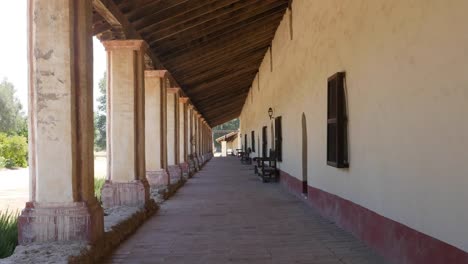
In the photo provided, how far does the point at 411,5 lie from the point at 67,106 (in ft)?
11.7

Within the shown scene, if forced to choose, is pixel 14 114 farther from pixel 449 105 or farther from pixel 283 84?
pixel 449 105

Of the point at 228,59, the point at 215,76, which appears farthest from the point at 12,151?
the point at 228,59

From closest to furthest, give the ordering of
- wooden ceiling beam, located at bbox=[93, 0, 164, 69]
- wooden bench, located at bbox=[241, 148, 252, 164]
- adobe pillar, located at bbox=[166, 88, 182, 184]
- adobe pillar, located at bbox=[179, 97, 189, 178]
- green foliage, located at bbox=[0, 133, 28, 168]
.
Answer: wooden ceiling beam, located at bbox=[93, 0, 164, 69]
adobe pillar, located at bbox=[166, 88, 182, 184]
adobe pillar, located at bbox=[179, 97, 189, 178]
wooden bench, located at bbox=[241, 148, 252, 164]
green foliage, located at bbox=[0, 133, 28, 168]

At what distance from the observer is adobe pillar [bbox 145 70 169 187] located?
1177cm

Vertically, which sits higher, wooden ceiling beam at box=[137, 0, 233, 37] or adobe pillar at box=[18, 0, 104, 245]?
wooden ceiling beam at box=[137, 0, 233, 37]

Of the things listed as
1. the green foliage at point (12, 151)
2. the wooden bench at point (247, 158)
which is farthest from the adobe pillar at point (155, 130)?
the green foliage at point (12, 151)

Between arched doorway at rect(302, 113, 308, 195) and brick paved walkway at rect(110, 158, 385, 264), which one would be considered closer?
brick paved walkway at rect(110, 158, 385, 264)

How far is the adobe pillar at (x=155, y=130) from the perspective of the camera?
1177cm

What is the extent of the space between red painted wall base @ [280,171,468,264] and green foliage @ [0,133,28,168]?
27.2 m

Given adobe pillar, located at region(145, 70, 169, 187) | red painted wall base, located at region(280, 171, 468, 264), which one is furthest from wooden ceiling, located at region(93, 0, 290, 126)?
red painted wall base, located at region(280, 171, 468, 264)

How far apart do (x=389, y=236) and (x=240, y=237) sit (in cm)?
227

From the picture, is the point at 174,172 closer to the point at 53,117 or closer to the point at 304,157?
the point at 304,157

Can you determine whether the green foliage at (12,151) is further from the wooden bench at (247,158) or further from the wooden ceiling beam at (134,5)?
the wooden ceiling beam at (134,5)

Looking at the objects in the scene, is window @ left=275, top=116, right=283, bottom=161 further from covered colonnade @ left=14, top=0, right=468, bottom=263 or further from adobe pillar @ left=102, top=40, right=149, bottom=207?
adobe pillar @ left=102, top=40, right=149, bottom=207
